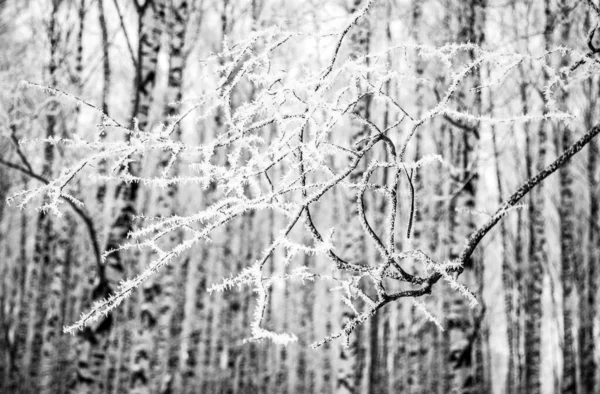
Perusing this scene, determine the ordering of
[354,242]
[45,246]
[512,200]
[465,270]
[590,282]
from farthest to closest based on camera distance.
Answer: [590,282], [45,246], [354,242], [465,270], [512,200]

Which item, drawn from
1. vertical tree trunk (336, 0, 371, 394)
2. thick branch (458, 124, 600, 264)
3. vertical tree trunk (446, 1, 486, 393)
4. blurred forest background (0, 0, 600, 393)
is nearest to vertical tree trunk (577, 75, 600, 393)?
blurred forest background (0, 0, 600, 393)

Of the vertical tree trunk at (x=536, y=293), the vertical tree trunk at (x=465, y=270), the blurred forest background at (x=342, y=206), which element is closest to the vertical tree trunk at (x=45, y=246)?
the blurred forest background at (x=342, y=206)

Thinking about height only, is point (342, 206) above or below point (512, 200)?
above

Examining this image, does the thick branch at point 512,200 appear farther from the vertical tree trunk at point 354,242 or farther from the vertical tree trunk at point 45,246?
the vertical tree trunk at point 45,246

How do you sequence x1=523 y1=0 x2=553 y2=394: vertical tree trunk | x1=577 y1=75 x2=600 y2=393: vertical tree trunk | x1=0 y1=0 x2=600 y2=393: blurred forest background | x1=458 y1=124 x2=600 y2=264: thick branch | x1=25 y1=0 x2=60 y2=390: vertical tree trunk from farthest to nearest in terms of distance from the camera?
x1=523 y1=0 x2=553 y2=394: vertical tree trunk → x1=577 y1=75 x2=600 y2=393: vertical tree trunk → x1=25 y1=0 x2=60 y2=390: vertical tree trunk → x1=0 y1=0 x2=600 y2=393: blurred forest background → x1=458 y1=124 x2=600 y2=264: thick branch

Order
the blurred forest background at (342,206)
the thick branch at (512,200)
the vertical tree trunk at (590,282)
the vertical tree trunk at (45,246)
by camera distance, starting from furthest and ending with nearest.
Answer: the vertical tree trunk at (590,282)
the vertical tree trunk at (45,246)
the blurred forest background at (342,206)
the thick branch at (512,200)

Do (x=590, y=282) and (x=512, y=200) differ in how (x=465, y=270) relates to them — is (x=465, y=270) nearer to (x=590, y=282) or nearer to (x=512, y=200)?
(x=512, y=200)

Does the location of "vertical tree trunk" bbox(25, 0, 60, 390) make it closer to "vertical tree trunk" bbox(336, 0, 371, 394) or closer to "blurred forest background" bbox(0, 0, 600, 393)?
"blurred forest background" bbox(0, 0, 600, 393)

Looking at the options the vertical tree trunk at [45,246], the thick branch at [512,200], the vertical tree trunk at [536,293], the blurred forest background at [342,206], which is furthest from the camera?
the vertical tree trunk at [536,293]

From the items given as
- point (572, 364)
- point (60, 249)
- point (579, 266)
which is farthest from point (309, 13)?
point (579, 266)

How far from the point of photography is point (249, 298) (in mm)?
17469

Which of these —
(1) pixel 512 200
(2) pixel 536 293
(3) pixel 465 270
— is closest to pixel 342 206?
(2) pixel 536 293

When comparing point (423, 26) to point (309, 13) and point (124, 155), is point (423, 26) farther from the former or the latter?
point (124, 155)

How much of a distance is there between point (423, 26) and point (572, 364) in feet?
25.2
